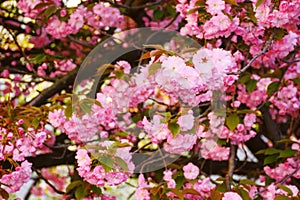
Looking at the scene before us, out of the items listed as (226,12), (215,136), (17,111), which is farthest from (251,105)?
(17,111)

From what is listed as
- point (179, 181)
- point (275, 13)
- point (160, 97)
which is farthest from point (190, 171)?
point (160, 97)

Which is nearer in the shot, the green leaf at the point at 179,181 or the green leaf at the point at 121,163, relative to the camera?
the green leaf at the point at 121,163

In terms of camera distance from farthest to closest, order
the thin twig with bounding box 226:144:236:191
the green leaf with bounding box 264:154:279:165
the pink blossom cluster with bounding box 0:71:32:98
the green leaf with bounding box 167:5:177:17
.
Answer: the pink blossom cluster with bounding box 0:71:32:98 < the green leaf with bounding box 167:5:177:17 < the green leaf with bounding box 264:154:279:165 < the thin twig with bounding box 226:144:236:191

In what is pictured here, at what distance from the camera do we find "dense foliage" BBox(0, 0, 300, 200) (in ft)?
7.42

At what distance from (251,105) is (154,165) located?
2.44 ft

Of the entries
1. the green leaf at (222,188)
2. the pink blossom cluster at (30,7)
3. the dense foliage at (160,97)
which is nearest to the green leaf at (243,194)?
the dense foliage at (160,97)

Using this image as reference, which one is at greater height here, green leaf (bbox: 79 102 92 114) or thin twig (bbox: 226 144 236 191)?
green leaf (bbox: 79 102 92 114)

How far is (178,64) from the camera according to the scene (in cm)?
193

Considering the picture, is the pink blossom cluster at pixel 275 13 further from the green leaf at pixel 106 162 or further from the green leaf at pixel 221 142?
the green leaf at pixel 106 162

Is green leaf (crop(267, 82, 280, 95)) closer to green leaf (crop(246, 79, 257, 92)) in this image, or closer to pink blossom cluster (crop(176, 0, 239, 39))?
green leaf (crop(246, 79, 257, 92))

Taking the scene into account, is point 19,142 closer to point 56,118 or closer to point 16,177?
point 16,177

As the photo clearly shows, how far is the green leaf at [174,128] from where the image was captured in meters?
2.25

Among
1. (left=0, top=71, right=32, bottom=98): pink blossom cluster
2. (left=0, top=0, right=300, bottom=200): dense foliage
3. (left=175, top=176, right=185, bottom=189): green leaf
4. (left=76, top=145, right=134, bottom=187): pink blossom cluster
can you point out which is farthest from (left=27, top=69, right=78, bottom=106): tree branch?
(left=76, top=145, right=134, bottom=187): pink blossom cluster

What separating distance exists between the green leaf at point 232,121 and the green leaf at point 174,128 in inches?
20.7
